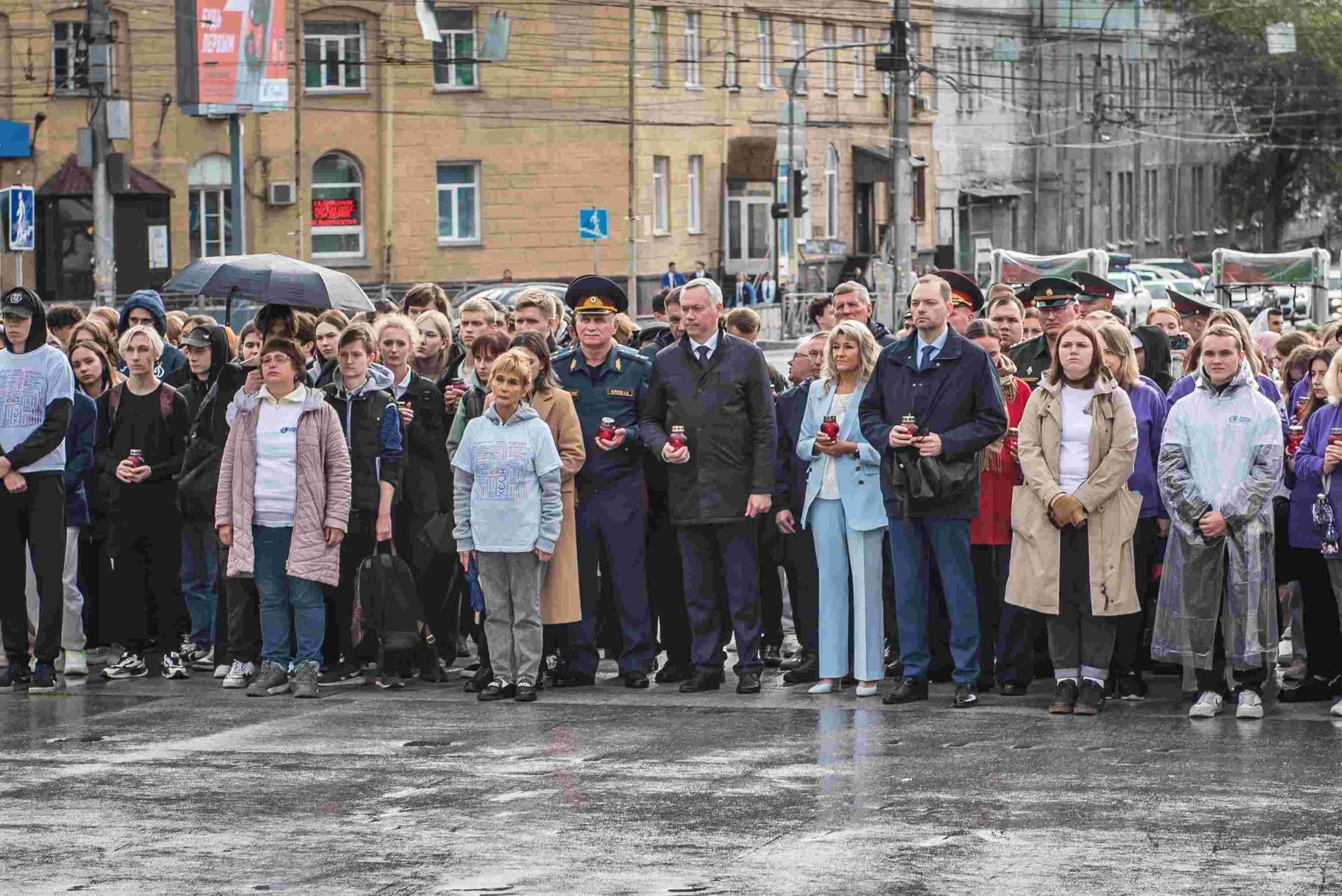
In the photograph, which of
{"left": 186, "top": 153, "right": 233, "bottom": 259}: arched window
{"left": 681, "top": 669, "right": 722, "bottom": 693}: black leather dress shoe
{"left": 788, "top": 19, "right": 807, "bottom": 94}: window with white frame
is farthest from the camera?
{"left": 788, "top": 19, "right": 807, "bottom": 94}: window with white frame

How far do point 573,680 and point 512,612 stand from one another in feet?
2.24

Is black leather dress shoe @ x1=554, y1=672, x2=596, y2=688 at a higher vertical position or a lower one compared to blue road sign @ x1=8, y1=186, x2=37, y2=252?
lower

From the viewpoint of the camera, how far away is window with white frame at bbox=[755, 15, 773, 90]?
61125 millimetres

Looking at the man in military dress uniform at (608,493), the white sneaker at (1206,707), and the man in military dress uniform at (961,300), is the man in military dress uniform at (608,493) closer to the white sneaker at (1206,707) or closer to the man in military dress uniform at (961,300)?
the man in military dress uniform at (961,300)

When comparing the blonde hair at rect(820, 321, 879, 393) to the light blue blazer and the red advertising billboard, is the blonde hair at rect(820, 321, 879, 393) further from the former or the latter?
the red advertising billboard

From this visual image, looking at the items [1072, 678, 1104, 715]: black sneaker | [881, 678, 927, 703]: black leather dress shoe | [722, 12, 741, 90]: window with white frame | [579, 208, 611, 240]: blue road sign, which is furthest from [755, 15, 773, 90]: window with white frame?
[1072, 678, 1104, 715]: black sneaker

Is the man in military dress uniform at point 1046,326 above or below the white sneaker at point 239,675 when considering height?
above

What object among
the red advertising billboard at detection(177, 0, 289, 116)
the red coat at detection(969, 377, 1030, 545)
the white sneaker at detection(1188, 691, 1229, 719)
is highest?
the red advertising billboard at detection(177, 0, 289, 116)

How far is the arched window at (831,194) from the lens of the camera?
64.8 metres

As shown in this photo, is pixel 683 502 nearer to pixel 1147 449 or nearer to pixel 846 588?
pixel 846 588

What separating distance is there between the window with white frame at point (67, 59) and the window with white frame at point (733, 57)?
659 inches

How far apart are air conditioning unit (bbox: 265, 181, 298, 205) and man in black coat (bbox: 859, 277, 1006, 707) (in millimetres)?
41766

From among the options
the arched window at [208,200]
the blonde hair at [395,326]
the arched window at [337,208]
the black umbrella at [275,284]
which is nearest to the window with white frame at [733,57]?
the arched window at [337,208]

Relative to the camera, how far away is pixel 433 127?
54219mm
